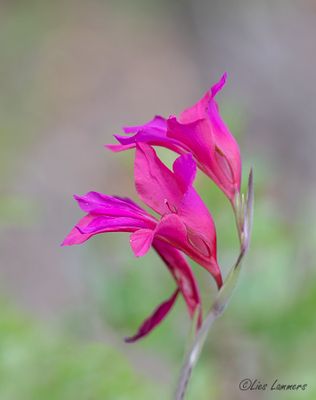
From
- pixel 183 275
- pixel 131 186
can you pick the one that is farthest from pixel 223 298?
pixel 131 186

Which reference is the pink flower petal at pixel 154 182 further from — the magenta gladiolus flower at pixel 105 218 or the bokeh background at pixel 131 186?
the bokeh background at pixel 131 186

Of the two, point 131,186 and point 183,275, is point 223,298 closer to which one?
point 183,275

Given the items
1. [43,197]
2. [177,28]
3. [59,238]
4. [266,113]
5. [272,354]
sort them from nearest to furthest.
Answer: [272,354] < [59,238] < [43,197] < [266,113] < [177,28]

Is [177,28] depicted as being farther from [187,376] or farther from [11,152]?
[187,376]

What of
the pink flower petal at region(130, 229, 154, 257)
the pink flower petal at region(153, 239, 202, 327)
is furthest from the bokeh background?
the pink flower petal at region(130, 229, 154, 257)

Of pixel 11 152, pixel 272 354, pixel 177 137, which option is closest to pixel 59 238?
pixel 11 152

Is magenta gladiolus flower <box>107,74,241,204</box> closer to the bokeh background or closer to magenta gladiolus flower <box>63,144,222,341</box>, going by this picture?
magenta gladiolus flower <box>63,144,222,341</box>
